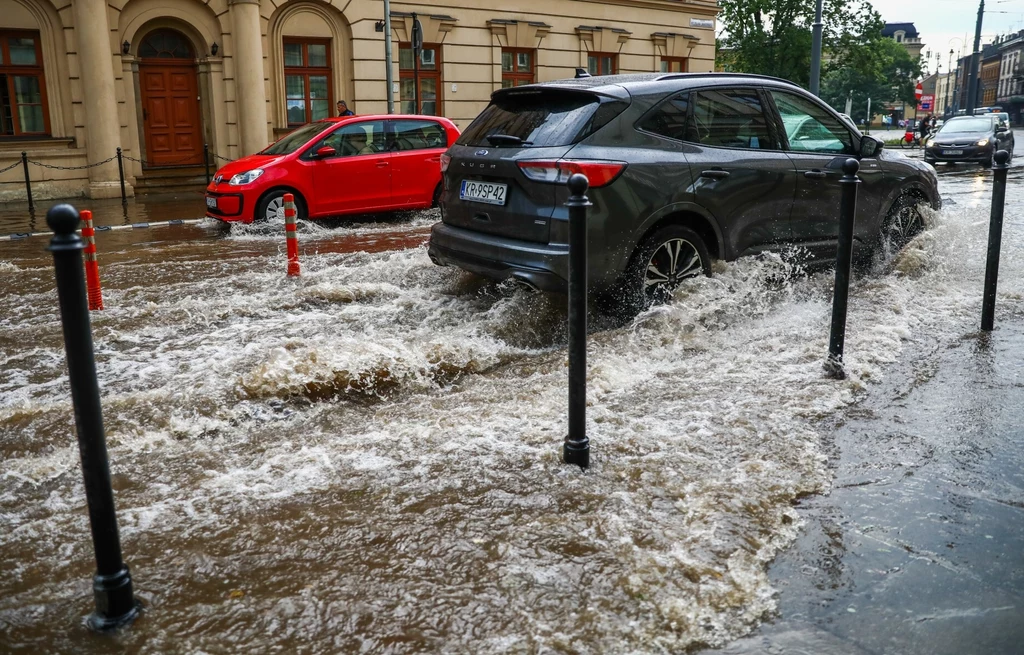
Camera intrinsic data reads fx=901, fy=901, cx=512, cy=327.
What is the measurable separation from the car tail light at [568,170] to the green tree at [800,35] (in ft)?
129

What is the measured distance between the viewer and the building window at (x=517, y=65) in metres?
25.3

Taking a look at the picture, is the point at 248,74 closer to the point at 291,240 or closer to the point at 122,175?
the point at 122,175

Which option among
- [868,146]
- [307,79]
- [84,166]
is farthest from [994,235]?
[307,79]

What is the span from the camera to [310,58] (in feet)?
71.4

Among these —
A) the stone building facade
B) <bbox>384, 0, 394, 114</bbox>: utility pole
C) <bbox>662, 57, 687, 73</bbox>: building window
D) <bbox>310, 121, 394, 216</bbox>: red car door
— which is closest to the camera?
<bbox>310, 121, 394, 216</bbox>: red car door

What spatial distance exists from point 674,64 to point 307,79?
13.1 meters

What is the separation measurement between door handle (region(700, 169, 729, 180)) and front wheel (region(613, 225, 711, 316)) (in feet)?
1.25

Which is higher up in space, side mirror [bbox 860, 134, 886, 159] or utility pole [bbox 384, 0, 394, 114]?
utility pole [bbox 384, 0, 394, 114]

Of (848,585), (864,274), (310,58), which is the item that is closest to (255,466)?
(848,585)

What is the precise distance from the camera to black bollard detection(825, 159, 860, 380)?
4.71 metres

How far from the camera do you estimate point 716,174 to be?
20.2 ft

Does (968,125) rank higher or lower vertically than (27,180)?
higher

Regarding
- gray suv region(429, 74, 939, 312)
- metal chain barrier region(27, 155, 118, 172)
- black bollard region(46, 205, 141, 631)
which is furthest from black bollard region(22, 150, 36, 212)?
black bollard region(46, 205, 141, 631)

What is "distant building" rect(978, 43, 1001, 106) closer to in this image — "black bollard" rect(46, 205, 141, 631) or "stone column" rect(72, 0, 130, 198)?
"stone column" rect(72, 0, 130, 198)
